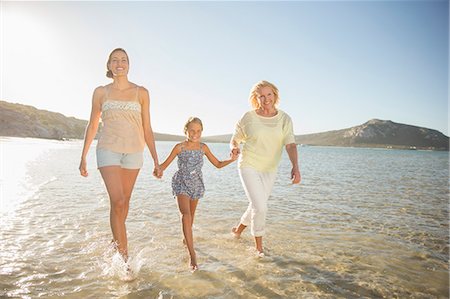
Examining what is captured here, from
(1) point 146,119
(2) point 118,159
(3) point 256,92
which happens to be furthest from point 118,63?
(3) point 256,92

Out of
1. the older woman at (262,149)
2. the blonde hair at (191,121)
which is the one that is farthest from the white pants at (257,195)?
the blonde hair at (191,121)

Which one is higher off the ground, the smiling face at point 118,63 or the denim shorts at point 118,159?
the smiling face at point 118,63

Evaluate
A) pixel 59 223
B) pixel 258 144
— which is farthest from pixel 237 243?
pixel 59 223

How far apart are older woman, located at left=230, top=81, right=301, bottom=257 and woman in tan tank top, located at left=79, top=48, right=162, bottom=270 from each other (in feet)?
5.07

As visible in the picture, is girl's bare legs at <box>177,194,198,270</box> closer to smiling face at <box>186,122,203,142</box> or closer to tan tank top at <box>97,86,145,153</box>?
smiling face at <box>186,122,203,142</box>

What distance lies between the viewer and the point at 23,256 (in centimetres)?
463

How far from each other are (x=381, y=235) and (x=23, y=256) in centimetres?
674

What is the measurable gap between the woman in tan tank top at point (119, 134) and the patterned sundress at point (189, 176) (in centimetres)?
41

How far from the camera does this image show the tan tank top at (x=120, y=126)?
4.28 metres

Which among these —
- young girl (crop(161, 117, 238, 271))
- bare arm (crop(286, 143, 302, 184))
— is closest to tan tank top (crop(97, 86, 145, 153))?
young girl (crop(161, 117, 238, 271))

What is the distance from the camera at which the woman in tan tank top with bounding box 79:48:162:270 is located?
4.20m

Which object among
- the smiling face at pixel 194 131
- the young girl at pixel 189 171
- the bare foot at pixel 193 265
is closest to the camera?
the bare foot at pixel 193 265

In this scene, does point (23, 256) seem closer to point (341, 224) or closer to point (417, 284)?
point (417, 284)

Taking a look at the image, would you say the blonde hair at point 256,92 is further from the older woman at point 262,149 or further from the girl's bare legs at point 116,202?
the girl's bare legs at point 116,202
